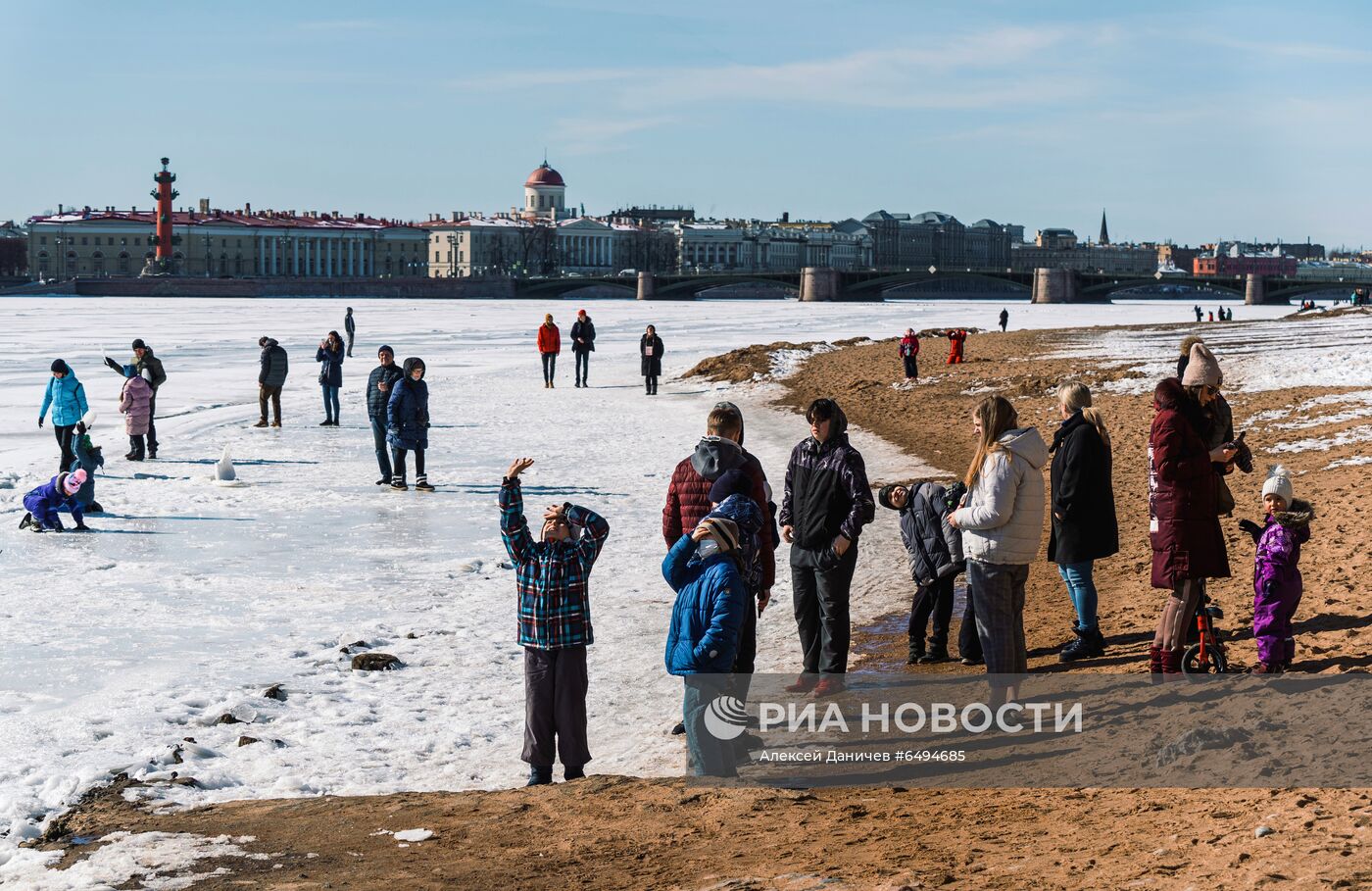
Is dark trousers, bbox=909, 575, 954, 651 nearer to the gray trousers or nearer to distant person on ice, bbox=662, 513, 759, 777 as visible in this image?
the gray trousers

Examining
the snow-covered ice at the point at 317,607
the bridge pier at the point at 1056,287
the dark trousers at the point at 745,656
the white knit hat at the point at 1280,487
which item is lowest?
the snow-covered ice at the point at 317,607

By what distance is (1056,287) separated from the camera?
8919 centimetres

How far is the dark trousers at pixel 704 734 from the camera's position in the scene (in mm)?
5109

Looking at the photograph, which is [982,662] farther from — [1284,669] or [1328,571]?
[1328,571]

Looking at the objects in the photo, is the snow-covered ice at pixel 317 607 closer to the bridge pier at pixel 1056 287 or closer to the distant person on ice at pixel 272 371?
the distant person on ice at pixel 272 371

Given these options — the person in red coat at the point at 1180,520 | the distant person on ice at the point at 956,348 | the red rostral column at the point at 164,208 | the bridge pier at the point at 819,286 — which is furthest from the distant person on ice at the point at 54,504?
the red rostral column at the point at 164,208

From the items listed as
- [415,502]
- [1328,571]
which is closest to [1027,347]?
[415,502]

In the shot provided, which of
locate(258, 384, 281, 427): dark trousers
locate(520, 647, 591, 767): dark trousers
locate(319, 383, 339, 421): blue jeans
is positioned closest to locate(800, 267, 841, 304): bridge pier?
locate(319, 383, 339, 421): blue jeans

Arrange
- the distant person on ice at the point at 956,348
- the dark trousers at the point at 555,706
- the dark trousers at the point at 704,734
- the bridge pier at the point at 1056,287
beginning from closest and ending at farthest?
the dark trousers at the point at 704,734 < the dark trousers at the point at 555,706 < the distant person on ice at the point at 956,348 < the bridge pier at the point at 1056,287

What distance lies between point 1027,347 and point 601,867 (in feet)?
89.7

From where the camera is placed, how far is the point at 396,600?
343 inches

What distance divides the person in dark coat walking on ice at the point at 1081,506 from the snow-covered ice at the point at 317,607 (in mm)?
1331

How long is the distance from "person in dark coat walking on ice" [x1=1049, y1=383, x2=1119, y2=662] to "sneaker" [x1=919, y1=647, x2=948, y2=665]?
0.51 meters

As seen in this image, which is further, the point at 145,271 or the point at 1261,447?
the point at 145,271
